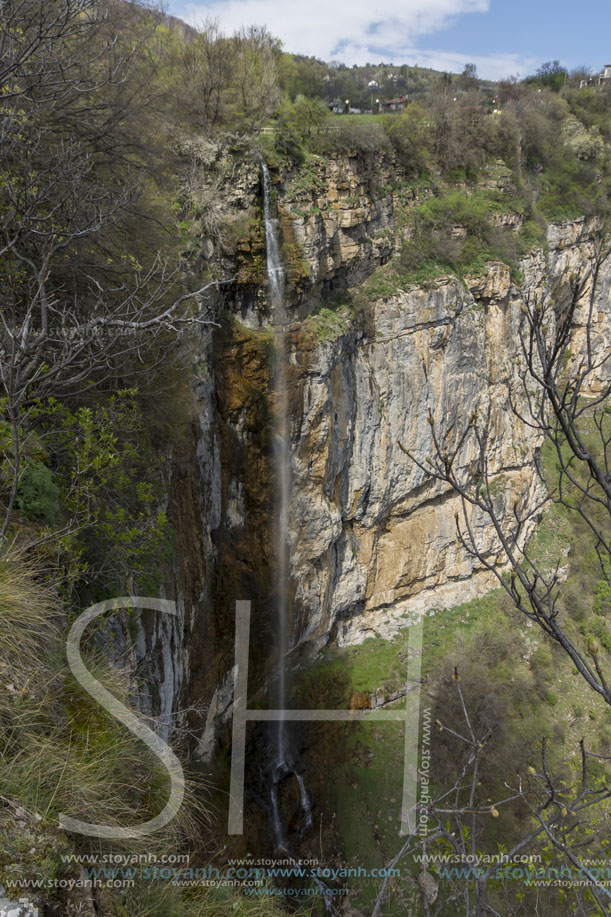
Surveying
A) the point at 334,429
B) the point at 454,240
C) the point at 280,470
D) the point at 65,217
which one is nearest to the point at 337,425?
the point at 334,429

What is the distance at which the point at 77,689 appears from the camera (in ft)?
10.1

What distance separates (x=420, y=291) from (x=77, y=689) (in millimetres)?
13432

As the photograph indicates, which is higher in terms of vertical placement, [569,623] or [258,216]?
[258,216]

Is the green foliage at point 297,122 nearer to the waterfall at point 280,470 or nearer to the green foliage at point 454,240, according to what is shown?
the waterfall at point 280,470

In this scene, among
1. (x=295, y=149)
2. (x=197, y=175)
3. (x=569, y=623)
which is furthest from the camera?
(x=569, y=623)

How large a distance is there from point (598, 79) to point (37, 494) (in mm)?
36632

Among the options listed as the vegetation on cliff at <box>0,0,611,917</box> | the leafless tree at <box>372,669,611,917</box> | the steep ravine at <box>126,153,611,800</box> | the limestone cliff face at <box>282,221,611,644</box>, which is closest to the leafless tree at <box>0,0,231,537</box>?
the vegetation on cliff at <box>0,0,611,917</box>

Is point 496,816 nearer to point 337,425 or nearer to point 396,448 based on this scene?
point 337,425

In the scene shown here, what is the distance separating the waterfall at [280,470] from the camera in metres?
11.5

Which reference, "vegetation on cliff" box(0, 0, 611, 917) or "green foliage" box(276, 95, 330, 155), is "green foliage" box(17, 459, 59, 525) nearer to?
"vegetation on cliff" box(0, 0, 611, 917)

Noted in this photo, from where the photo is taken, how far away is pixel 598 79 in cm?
2786

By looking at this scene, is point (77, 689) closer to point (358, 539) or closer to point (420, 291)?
point (358, 539)

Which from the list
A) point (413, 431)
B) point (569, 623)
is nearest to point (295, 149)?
point (413, 431)

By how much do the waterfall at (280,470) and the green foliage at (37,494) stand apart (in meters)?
7.87
